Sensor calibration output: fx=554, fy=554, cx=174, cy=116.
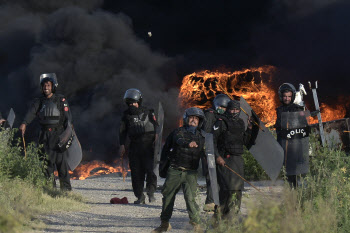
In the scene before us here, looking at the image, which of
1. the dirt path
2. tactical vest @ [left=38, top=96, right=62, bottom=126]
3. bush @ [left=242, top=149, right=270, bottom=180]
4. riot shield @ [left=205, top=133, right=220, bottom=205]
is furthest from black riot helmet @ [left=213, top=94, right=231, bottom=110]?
bush @ [left=242, top=149, right=270, bottom=180]

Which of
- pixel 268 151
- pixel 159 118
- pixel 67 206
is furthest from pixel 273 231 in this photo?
pixel 159 118

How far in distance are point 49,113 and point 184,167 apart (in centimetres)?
425

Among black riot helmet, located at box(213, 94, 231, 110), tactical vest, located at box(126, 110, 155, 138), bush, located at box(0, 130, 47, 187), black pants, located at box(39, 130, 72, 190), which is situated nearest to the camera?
black riot helmet, located at box(213, 94, 231, 110)

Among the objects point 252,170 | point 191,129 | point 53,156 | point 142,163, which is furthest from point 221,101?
point 252,170

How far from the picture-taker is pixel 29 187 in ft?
30.6

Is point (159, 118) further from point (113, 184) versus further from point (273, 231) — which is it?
point (273, 231)

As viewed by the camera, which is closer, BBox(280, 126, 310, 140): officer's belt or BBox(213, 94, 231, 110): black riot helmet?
BBox(280, 126, 310, 140): officer's belt

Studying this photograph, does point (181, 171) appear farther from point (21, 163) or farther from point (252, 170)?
point (252, 170)

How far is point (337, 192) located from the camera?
680 centimetres

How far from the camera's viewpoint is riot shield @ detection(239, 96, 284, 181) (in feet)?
27.1

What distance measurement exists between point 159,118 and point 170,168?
3.83 m

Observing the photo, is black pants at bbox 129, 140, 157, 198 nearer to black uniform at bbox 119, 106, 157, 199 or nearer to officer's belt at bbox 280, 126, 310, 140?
black uniform at bbox 119, 106, 157, 199

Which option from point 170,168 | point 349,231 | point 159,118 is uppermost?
point 159,118

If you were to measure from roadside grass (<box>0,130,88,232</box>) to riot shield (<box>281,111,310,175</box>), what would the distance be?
3460 mm
